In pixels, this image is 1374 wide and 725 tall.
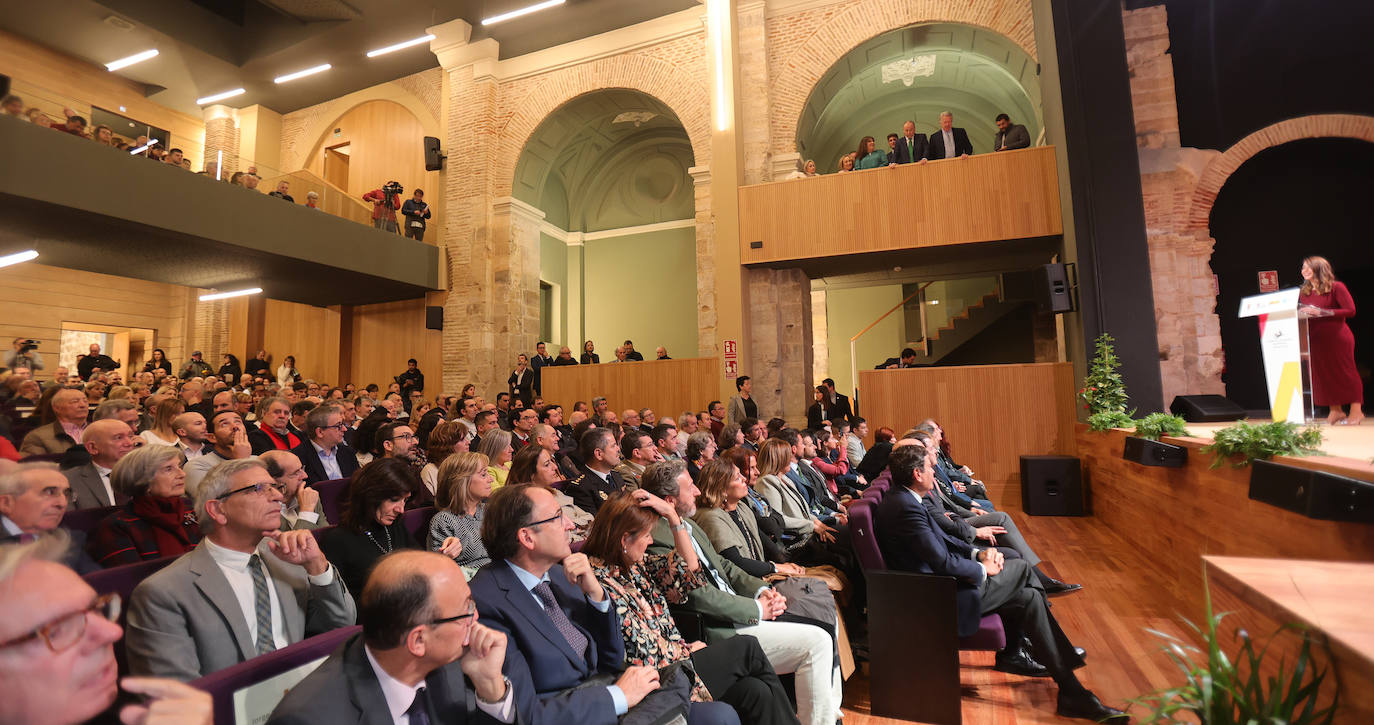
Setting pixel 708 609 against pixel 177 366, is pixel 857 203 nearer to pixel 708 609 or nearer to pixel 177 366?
pixel 708 609

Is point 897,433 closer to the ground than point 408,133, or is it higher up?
closer to the ground

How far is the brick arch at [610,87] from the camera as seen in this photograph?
9.12m

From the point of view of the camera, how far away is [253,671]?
1.29 metres

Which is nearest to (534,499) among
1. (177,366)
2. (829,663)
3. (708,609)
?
(708,609)

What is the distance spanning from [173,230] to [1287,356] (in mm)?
9487

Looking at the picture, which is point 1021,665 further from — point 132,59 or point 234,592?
point 132,59

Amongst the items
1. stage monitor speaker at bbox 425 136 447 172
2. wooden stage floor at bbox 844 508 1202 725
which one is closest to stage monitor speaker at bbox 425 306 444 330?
stage monitor speaker at bbox 425 136 447 172

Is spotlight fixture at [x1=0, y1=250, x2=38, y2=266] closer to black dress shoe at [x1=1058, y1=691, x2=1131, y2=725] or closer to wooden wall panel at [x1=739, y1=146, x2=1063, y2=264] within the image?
wooden wall panel at [x1=739, y1=146, x2=1063, y2=264]

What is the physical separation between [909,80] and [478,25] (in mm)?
6946

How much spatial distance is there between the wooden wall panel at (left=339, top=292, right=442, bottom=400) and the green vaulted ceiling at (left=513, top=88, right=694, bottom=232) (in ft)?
9.44

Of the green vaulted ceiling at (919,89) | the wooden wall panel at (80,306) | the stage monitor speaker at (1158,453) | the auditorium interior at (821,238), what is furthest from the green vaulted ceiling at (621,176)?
the stage monitor speaker at (1158,453)

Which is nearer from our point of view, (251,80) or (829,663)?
(829,663)

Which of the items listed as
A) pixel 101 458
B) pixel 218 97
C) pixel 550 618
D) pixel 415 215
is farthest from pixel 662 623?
pixel 218 97

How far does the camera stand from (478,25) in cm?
1012
